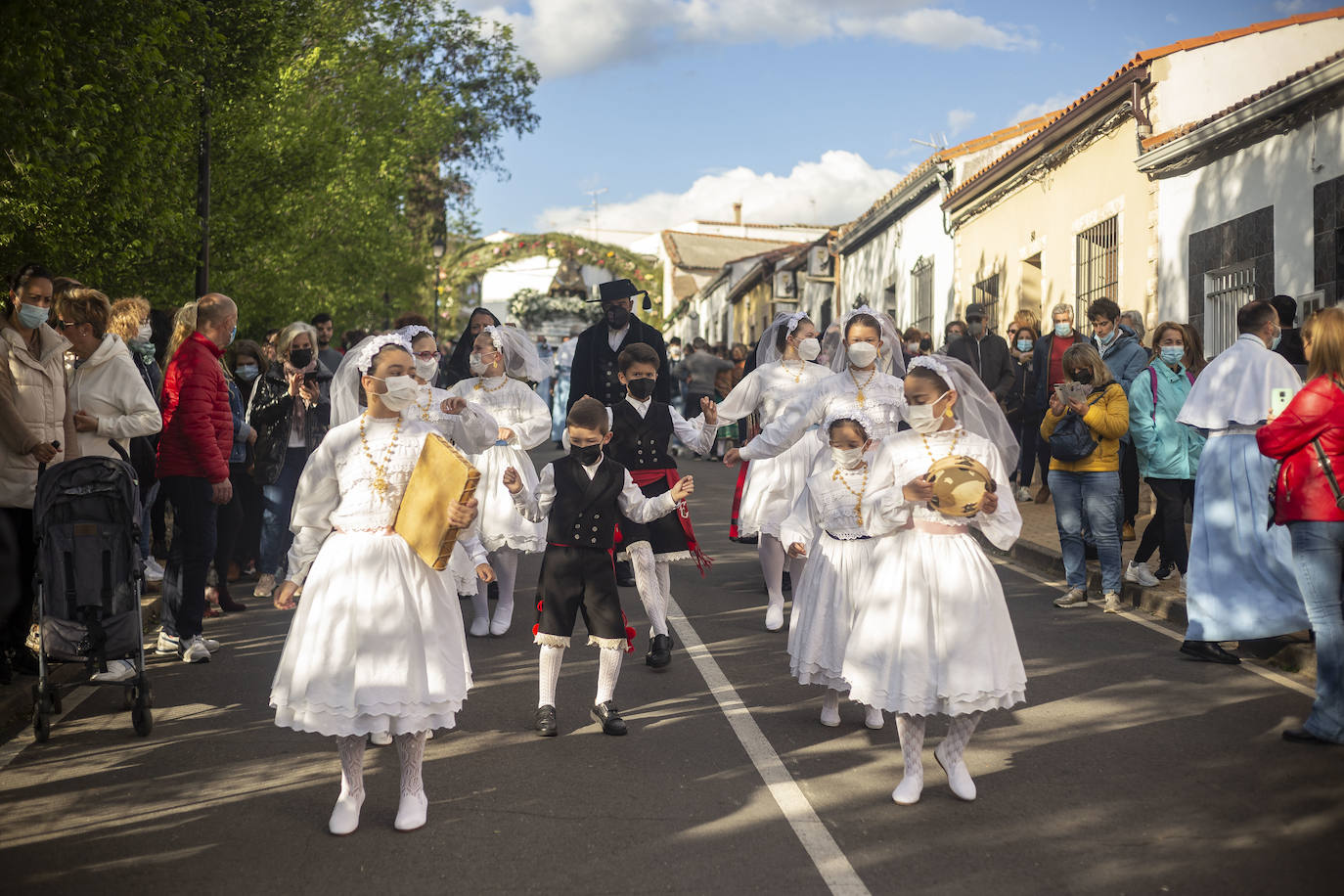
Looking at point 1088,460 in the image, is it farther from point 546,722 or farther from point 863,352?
point 546,722

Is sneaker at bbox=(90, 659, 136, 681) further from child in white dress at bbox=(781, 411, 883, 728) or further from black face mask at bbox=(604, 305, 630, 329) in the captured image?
black face mask at bbox=(604, 305, 630, 329)

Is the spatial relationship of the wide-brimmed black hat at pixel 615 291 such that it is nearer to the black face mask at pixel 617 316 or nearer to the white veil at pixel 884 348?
the black face mask at pixel 617 316

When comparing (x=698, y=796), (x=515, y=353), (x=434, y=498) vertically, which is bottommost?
(x=698, y=796)

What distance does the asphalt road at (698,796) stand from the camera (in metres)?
4.58

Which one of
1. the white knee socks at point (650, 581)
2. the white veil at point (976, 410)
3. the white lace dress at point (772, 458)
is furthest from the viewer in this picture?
the white lace dress at point (772, 458)

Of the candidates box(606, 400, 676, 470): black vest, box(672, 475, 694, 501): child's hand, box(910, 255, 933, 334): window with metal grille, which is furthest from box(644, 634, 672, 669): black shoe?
box(910, 255, 933, 334): window with metal grille

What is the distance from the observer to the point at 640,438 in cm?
794

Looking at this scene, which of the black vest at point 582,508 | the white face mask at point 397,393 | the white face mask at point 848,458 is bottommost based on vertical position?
the black vest at point 582,508

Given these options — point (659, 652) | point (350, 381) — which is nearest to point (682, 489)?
point (350, 381)

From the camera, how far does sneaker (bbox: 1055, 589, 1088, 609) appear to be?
32.6 ft

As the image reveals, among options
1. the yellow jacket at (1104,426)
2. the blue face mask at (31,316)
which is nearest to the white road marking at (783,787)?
the yellow jacket at (1104,426)

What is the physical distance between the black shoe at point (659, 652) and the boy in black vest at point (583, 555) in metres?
A: 1.33

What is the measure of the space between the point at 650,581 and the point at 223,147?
11820 millimetres

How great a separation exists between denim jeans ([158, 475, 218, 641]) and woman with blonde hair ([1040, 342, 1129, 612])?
5979mm
